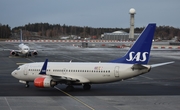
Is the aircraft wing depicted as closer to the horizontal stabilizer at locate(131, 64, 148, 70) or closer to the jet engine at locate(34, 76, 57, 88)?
the jet engine at locate(34, 76, 57, 88)

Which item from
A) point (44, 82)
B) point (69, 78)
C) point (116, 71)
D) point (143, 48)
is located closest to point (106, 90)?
point (116, 71)

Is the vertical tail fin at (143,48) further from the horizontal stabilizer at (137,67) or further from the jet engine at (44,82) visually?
the jet engine at (44,82)

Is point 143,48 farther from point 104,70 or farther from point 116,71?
point 104,70

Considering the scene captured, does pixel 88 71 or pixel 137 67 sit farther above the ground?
pixel 137 67

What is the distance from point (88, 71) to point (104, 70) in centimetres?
178

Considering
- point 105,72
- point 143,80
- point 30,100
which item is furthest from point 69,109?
point 143,80

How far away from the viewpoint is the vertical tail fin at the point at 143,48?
36750 millimetres

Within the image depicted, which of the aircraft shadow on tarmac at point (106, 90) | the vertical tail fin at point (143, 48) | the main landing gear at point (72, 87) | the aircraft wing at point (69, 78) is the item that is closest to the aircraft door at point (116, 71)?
the vertical tail fin at point (143, 48)

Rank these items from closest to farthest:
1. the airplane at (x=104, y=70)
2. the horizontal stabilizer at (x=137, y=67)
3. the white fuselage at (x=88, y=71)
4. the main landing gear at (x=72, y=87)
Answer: the horizontal stabilizer at (x=137, y=67), the airplane at (x=104, y=70), the white fuselage at (x=88, y=71), the main landing gear at (x=72, y=87)

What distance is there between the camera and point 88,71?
1516 inches

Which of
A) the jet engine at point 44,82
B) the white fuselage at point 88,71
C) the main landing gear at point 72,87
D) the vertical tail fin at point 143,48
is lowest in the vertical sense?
the main landing gear at point 72,87

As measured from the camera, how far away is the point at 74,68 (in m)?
39.2

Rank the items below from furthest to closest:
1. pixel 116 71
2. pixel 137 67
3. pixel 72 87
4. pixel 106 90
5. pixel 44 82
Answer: pixel 106 90
pixel 72 87
pixel 116 71
pixel 44 82
pixel 137 67

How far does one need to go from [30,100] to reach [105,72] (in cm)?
823
